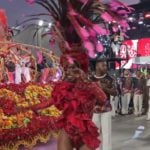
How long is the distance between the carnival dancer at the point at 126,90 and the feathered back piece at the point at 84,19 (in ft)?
27.5

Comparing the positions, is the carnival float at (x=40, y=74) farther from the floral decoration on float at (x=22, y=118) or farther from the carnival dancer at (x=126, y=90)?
the carnival dancer at (x=126, y=90)

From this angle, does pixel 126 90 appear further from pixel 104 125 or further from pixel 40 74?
pixel 104 125

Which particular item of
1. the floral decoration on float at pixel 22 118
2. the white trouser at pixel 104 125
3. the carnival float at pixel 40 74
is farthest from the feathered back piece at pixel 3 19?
the white trouser at pixel 104 125

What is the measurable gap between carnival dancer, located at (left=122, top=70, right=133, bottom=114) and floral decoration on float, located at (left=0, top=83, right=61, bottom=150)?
648 cm

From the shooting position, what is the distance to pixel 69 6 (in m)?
2.03

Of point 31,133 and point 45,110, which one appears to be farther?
point 45,110

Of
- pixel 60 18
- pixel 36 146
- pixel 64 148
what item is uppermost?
pixel 60 18

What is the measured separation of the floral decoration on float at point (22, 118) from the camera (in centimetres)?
338

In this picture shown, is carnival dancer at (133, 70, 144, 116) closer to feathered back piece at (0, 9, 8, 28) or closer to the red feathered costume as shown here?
feathered back piece at (0, 9, 8, 28)

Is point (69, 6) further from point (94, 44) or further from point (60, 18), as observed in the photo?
point (94, 44)

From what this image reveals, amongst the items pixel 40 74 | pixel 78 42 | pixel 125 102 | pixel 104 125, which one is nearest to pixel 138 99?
pixel 125 102

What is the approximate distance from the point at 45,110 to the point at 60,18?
6.41 feet

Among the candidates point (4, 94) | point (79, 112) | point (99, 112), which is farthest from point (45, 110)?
point (79, 112)

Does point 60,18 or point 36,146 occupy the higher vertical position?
point 60,18
